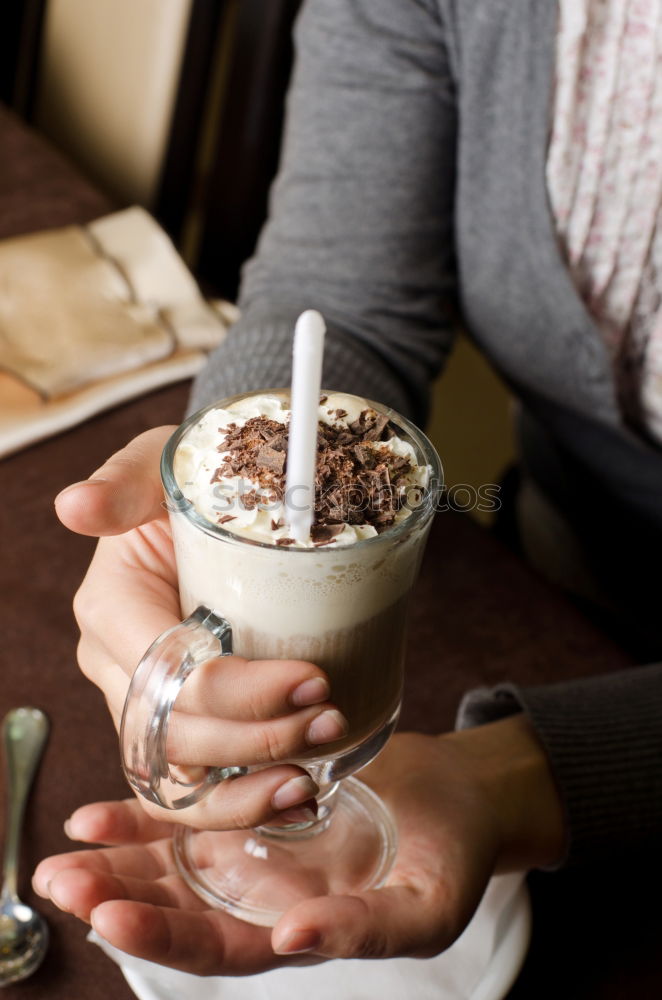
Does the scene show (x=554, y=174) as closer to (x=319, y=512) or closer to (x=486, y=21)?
(x=486, y=21)

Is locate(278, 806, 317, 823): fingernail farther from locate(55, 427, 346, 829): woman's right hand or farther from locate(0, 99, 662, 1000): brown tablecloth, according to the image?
locate(0, 99, 662, 1000): brown tablecloth

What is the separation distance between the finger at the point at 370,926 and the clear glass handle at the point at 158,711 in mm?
79

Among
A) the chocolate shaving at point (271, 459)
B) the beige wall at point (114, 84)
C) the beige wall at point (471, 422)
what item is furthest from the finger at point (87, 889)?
the beige wall at point (471, 422)

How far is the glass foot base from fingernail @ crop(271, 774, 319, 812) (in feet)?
0.39

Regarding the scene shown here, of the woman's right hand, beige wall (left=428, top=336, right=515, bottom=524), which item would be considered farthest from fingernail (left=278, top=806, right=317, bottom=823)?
beige wall (left=428, top=336, right=515, bottom=524)

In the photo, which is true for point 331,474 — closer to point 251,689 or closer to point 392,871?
point 251,689

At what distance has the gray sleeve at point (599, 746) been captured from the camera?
600mm

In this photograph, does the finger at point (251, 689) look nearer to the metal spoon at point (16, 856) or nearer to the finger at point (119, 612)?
the finger at point (119, 612)

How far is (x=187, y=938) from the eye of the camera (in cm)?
47

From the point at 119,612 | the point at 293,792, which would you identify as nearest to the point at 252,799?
the point at 293,792

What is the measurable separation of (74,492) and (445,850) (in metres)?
0.28

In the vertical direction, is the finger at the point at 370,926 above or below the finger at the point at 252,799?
below

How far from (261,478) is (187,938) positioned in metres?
0.23

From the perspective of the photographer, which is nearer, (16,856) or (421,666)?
(16,856)
